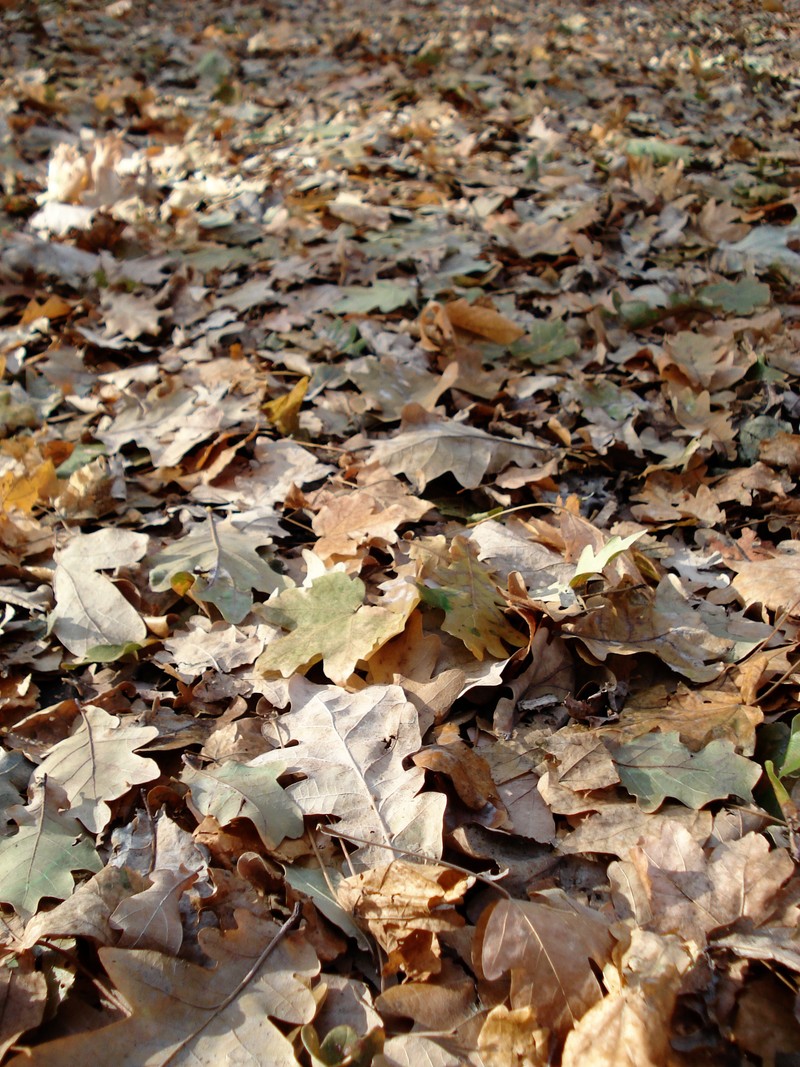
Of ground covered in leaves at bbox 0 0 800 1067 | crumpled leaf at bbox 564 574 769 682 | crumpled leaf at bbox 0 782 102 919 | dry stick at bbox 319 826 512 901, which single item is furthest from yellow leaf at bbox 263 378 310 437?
dry stick at bbox 319 826 512 901

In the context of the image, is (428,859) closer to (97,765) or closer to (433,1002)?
(433,1002)

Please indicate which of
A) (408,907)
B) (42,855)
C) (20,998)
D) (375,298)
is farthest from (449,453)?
(20,998)

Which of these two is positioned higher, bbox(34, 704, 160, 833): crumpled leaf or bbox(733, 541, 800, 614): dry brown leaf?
bbox(733, 541, 800, 614): dry brown leaf

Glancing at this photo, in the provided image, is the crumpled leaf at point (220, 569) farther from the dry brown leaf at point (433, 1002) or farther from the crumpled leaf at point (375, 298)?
the crumpled leaf at point (375, 298)

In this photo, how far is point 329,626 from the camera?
5.58 feet

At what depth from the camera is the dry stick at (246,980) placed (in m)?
1.08

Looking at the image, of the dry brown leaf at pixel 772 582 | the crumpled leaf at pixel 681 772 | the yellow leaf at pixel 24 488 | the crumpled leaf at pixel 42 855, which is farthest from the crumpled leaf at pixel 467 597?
the yellow leaf at pixel 24 488

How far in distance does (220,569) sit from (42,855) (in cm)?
77

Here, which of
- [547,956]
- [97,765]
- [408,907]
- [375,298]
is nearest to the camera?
[547,956]

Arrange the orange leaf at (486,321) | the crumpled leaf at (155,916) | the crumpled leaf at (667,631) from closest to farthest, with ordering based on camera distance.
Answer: the crumpled leaf at (155,916), the crumpled leaf at (667,631), the orange leaf at (486,321)

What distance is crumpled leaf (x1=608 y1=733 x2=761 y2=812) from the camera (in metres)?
1.33

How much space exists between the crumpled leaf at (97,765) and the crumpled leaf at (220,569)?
36cm

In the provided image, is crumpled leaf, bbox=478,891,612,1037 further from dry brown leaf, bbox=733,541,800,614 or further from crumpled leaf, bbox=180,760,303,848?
dry brown leaf, bbox=733,541,800,614

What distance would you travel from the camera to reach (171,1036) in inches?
42.7
